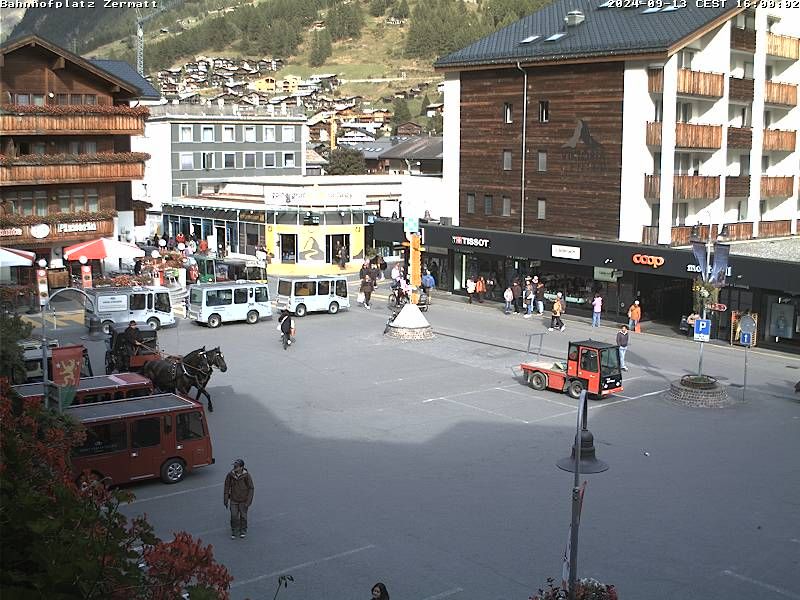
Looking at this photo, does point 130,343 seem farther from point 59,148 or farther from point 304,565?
point 59,148

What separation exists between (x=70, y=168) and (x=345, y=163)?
66.6m

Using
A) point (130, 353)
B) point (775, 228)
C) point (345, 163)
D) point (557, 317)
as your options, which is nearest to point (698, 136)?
point (775, 228)

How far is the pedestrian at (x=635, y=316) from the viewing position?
39438 millimetres

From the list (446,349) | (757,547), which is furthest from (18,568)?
(446,349)

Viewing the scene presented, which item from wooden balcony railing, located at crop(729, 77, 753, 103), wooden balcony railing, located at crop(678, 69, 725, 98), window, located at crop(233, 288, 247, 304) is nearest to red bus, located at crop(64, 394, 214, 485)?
window, located at crop(233, 288, 247, 304)

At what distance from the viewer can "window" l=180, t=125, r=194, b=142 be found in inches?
3054

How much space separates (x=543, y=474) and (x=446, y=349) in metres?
15.0

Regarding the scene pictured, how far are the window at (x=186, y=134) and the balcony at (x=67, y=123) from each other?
27.3 metres

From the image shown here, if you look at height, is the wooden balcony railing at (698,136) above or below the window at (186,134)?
below

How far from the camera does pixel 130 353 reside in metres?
30.2

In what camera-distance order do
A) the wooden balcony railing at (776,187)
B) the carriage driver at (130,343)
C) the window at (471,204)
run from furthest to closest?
the window at (471,204)
the wooden balcony railing at (776,187)
the carriage driver at (130,343)

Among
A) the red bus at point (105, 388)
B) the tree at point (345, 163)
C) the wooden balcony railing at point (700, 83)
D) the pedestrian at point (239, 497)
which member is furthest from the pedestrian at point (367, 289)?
the tree at point (345, 163)

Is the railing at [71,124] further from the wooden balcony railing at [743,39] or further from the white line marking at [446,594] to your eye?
the white line marking at [446,594]

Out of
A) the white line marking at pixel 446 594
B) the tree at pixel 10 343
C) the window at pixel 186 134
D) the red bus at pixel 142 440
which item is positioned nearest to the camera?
the white line marking at pixel 446 594
